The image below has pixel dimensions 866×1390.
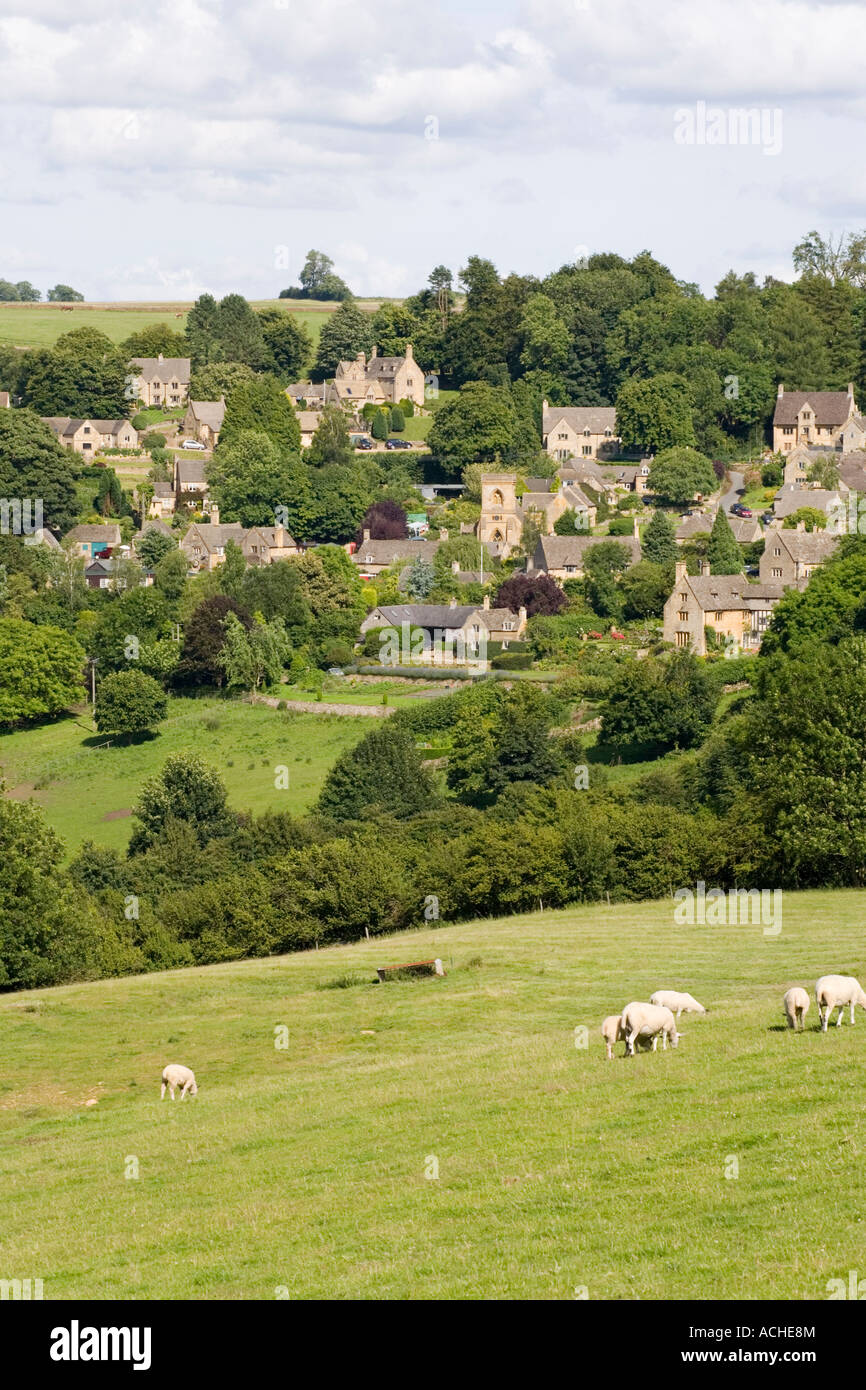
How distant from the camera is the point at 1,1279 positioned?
18969 millimetres

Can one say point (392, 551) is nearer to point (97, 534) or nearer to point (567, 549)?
point (567, 549)

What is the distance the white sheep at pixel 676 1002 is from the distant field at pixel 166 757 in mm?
47704

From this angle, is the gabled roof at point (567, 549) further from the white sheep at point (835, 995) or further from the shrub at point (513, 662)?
the white sheep at point (835, 995)

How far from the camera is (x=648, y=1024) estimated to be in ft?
84.6

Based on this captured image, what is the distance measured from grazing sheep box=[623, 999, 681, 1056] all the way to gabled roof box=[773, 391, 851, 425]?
116 meters

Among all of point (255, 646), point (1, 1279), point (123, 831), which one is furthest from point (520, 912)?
point (255, 646)

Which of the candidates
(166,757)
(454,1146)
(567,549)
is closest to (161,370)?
(567,549)

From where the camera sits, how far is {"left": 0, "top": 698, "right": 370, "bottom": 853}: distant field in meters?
78.2

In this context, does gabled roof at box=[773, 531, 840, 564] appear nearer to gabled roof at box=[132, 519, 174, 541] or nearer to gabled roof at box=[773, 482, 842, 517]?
gabled roof at box=[773, 482, 842, 517]

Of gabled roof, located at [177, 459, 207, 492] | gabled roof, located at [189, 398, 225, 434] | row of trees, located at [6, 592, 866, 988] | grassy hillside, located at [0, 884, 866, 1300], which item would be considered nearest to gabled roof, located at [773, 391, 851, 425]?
gabled roof, located at [177, 459, 207, 492]

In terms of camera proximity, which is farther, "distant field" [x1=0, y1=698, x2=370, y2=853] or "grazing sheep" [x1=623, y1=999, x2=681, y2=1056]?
"distant field" [x1=0, y1=698, x2=370, y2=853]

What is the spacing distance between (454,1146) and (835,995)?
5798 mm

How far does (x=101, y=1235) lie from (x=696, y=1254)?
7.34 metres

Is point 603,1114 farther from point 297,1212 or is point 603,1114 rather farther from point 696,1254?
point 696,1254
